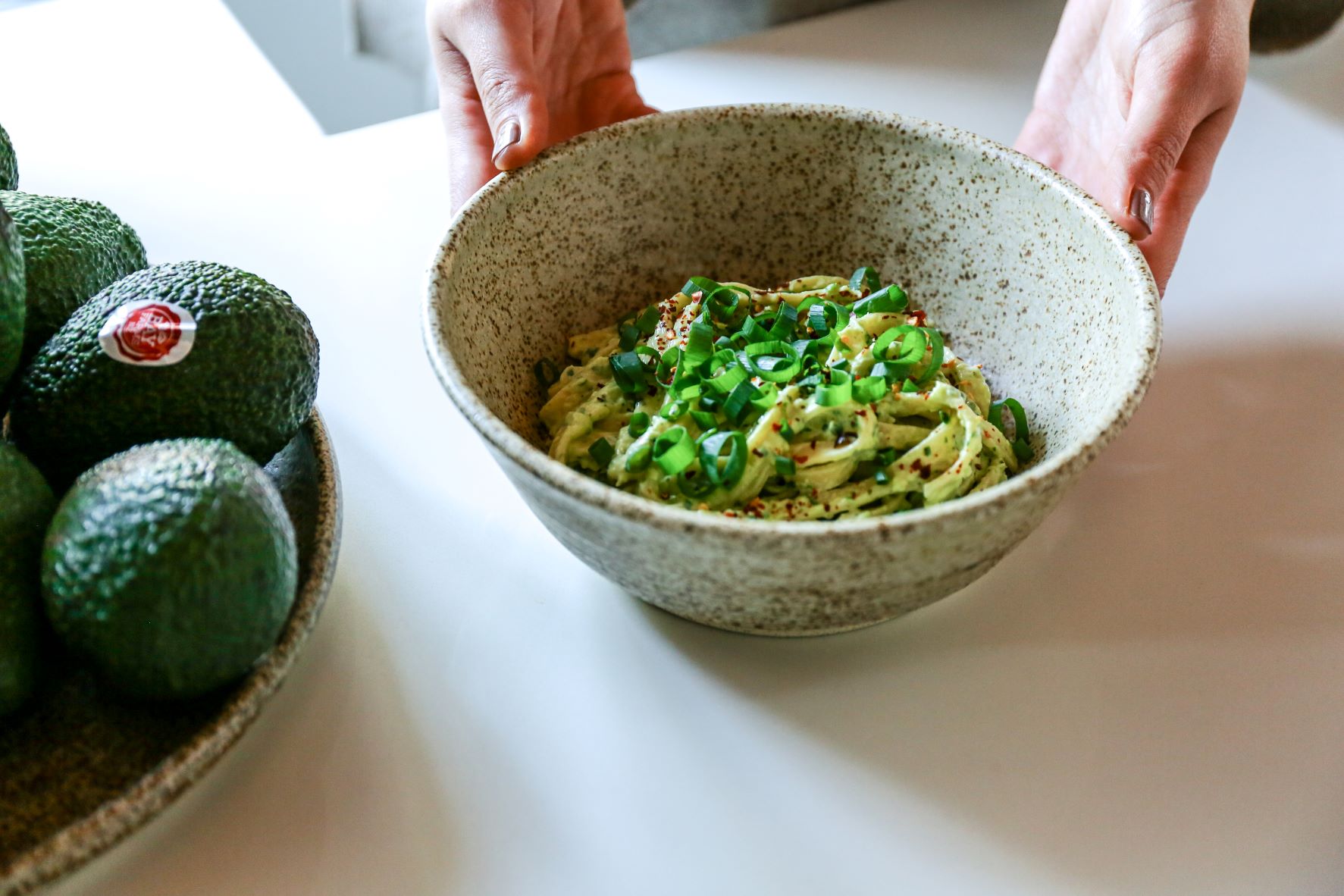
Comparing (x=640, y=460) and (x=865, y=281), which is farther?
(x=865, y=281)

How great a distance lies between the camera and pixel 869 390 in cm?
107

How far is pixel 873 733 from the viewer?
98 centimetres

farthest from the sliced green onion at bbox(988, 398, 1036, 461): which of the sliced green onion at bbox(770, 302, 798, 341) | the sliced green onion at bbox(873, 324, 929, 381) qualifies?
the sliced green onion at bbox(770, 302, 798, 341)

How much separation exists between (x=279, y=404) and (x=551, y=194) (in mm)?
420

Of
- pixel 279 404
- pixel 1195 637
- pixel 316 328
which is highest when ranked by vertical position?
pixel 279 404

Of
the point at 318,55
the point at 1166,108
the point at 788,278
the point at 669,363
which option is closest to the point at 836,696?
the point at 669,363

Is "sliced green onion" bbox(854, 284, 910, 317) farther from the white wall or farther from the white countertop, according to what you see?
the white wall

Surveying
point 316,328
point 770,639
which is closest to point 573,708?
point 770,639

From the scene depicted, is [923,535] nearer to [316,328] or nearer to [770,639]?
[770,639]

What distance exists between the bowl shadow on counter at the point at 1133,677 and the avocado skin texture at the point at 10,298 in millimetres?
641

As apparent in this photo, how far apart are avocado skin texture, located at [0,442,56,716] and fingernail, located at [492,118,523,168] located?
601 millimetres

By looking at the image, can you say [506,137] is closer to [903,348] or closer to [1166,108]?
[903,348]

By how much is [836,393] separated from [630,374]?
24 cm

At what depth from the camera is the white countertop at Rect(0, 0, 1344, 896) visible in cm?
89
